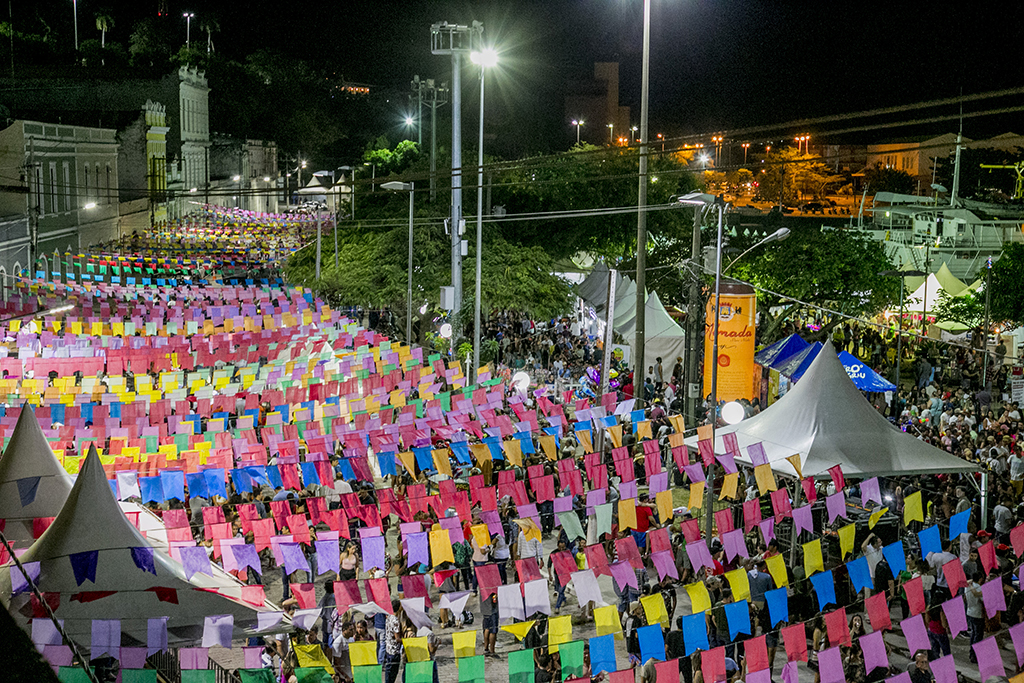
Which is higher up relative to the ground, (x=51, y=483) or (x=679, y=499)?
(x=51, y=483)

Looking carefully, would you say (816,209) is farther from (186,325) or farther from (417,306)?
(186,325)

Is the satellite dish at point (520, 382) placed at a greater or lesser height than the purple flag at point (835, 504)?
greater

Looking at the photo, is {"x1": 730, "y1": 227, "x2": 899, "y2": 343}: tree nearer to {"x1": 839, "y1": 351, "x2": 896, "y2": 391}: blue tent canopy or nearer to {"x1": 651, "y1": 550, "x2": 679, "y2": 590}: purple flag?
{"x1": 839, "y1": 351, "x2": 896, "y2": 391}: blue tent canopy

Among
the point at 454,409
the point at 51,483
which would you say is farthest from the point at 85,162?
the point at 51,483

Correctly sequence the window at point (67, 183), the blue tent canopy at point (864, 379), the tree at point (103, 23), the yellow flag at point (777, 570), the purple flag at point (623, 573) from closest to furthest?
the purple flag at point (623, 573)
the yellow flag at point (777, 570)
the blue tent canopy at point (864, 379)
the window at point (67, 183)
the tree at point (103, 23)

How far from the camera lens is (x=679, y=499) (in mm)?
19875

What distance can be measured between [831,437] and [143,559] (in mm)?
10035

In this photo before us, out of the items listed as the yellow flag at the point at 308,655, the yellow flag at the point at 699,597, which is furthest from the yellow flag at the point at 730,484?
the yellow flag at the point at 308,655

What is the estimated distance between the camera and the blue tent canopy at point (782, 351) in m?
25.2

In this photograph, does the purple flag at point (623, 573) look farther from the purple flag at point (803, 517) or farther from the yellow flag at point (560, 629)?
the purple flag at point (803, 517)

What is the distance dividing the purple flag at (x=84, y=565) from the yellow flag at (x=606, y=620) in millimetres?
4917

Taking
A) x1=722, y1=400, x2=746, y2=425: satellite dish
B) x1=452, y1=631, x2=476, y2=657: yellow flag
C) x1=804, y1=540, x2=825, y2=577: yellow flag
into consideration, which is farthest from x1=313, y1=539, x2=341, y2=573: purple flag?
x1=722, y1=400, x2=746, y2=425: satellite dish

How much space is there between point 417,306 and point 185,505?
18.9 m

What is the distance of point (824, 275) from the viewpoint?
111ft
